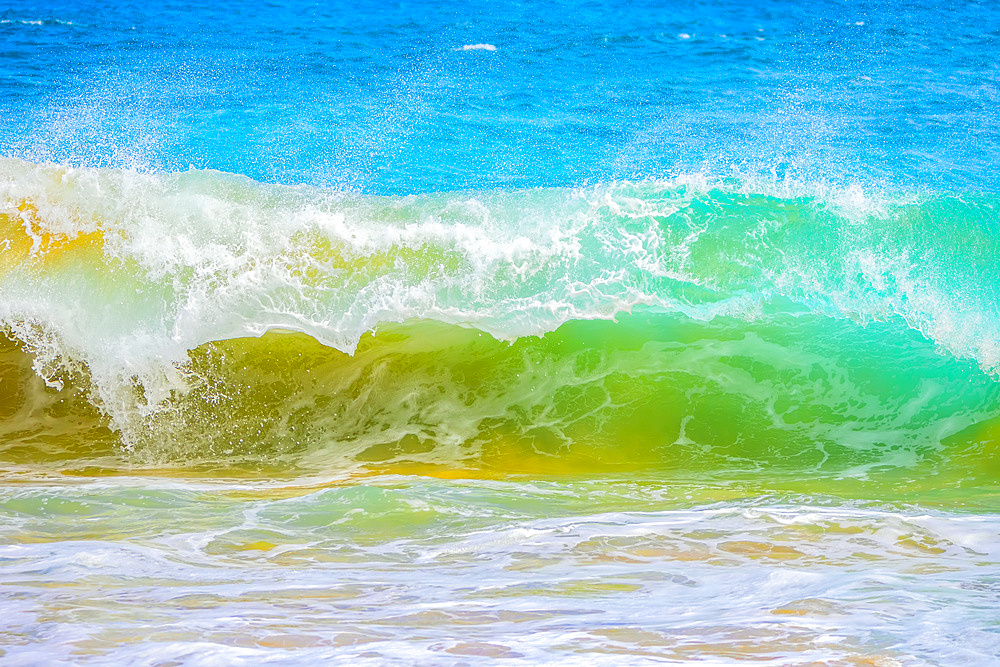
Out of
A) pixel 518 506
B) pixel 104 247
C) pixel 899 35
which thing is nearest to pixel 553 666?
pixel 518 506

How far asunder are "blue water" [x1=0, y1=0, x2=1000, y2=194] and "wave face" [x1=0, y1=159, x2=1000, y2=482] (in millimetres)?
1348

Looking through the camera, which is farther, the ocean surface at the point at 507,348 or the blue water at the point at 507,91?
Answer: the blue water at the point at 507,91

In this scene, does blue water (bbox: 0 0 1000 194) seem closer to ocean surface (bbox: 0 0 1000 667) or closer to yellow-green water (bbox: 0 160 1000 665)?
ocean surface (bbox: 0 0 1000 667)

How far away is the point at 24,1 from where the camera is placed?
11.6 m

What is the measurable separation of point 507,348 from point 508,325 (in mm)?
193

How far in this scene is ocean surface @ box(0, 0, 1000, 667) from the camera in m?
2.49

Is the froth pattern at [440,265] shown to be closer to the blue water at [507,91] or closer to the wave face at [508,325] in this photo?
the wave face at [508,325]

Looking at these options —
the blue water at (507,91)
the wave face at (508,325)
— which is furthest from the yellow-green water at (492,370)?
the blue water at (507,91)

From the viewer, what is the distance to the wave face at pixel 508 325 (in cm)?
526

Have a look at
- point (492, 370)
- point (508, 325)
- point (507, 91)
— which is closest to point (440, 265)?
point (508, 325)

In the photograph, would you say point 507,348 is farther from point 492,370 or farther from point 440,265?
point 440,265

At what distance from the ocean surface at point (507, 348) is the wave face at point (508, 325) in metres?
0.02

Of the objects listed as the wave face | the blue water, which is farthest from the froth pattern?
the blue water

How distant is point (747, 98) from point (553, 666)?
864cm
